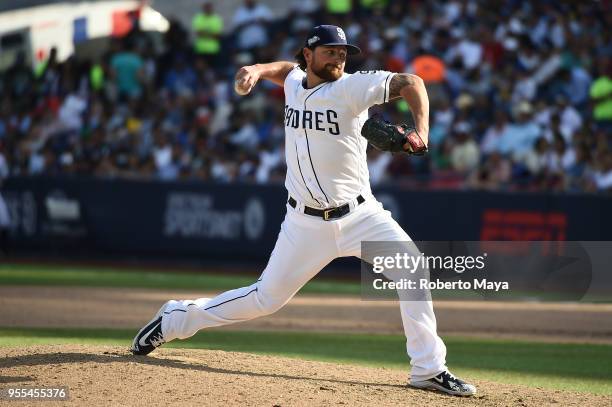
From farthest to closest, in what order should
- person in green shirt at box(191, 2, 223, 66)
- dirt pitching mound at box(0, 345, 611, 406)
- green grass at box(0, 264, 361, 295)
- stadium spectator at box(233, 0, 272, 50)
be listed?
person in green shirt at box(191, 2, 223, 66) → stadium spectator at box(233, 0, 272, 50) → green grass at box(0, 264, 361, 295) → dirt pitching mound at box(0, 345, 611, 406)

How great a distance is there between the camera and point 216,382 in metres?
7.00

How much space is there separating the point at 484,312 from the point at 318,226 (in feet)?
24.5

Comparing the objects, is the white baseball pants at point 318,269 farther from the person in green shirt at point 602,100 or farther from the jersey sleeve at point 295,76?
the person in green shirt at point 602,100

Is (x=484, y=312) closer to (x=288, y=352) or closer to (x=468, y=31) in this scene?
(x=288, y=352)

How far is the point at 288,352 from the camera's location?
10016 mm

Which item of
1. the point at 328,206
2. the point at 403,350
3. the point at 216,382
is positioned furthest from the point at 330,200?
the point at 403,350

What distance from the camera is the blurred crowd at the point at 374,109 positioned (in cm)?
1817

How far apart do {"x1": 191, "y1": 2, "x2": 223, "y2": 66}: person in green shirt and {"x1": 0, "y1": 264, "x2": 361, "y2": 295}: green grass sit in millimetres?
6411

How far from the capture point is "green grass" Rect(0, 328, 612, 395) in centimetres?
888

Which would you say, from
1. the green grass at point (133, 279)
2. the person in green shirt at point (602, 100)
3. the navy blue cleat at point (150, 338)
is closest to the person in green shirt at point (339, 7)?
the person in green shirt at point (602, 100)

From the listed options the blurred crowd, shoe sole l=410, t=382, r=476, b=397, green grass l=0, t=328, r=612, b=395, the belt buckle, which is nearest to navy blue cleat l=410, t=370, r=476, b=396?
shoe sole l=410, t=382, r=476, b=397

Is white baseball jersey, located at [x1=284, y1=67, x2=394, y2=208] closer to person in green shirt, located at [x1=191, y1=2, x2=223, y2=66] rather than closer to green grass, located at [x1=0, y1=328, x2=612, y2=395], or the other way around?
green grass, located at [x1=0, y1=328, x2=612, y2=395]

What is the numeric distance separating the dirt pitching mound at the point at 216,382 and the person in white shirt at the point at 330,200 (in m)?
0.37

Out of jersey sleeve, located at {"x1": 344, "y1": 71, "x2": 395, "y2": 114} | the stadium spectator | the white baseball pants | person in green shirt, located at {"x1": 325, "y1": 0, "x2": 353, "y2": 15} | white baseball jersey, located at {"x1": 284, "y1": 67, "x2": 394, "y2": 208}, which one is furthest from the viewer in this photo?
the stadium spectator
